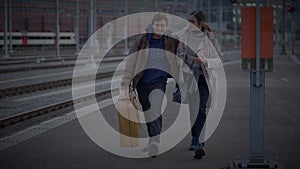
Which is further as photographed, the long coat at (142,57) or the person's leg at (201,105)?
the long coat at (142,57)

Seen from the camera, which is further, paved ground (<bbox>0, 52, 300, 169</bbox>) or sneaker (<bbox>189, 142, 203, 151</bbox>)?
sneaker (<bbox>189, 142, 203, 151</bbox>)

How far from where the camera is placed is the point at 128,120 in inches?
320

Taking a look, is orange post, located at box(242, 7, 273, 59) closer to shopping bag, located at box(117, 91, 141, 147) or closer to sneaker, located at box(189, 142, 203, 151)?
sneaker, located at box(189, 142, 203, 151)

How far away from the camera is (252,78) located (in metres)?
6.69

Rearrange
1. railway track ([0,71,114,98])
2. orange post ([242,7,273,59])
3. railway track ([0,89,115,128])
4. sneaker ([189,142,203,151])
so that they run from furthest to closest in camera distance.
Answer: railway track ([0,71,114,98])
railway track ([0,89,115,128])
sneaker ([189,142,203,151])
orange post ([242,7,273,59])

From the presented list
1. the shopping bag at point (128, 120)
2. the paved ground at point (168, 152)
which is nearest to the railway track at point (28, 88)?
the paved ground at point (168, 152)

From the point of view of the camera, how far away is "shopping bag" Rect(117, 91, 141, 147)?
8078 millimetres

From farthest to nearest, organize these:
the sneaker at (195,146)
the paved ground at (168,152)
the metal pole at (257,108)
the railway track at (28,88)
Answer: the railway track at (28,88), the sneaker at (195,146), the paved ground at (168,152), the metal pole at (257,108)

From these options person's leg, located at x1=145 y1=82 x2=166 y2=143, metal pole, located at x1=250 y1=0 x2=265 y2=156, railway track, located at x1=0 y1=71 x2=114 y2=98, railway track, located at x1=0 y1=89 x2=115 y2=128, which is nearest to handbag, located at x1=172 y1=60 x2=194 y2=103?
person's leg, located at x1=145 y1=82 x2=166 y2=143

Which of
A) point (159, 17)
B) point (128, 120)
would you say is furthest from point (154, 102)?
point (159, 17)

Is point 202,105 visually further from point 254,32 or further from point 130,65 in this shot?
point 254,32

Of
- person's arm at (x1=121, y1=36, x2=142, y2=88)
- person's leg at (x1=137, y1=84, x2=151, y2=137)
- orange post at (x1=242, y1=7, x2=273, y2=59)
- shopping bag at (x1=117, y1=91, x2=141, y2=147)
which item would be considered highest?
orange post at (x1=242, y1=7, x2=273, y2=59)

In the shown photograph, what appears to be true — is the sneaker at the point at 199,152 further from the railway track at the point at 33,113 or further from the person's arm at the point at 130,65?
the railway track at the point at 33,113

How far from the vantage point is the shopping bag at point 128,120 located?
318 inches
